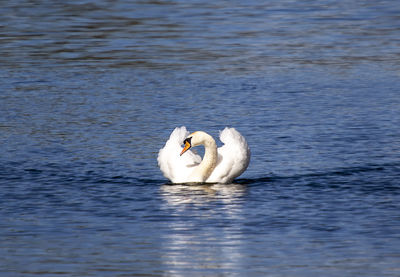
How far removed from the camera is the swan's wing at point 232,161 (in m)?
15.5

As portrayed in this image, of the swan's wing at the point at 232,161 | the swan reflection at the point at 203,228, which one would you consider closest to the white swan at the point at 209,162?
the swan's wing at the point at 232,161

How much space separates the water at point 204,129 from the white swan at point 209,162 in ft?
0.88

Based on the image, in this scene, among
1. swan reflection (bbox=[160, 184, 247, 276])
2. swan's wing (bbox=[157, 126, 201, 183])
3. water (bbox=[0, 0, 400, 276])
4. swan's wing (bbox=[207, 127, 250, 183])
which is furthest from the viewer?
swan's wing (bbox=[157, 126, 201, 183])

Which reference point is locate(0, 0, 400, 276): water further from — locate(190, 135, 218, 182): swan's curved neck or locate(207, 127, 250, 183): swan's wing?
locate(190, 135, 218, 182): swan's curved neck

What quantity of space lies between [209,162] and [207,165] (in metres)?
0.05

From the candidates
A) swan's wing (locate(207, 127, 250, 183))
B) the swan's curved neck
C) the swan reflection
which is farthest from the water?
the swan's curved neck

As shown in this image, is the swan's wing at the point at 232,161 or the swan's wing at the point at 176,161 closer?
the swan's wing at the point at 232,161

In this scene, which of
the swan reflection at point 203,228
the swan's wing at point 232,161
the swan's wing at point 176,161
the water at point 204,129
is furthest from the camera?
the swan's wing at point 176,161

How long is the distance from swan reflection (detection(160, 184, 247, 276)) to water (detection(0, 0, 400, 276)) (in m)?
0.03

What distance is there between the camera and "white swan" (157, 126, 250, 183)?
1554cm

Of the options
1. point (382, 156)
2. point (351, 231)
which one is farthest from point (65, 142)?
point (351, 231)

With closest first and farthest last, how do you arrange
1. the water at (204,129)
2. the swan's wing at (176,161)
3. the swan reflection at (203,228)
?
the swan reflection at (203,228) → the water at (204,129) → the swan's wing at (176,161)

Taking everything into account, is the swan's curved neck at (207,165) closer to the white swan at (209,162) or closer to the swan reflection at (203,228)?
the white swan at (209,162)

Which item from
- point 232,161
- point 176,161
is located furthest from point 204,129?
point 232,161
